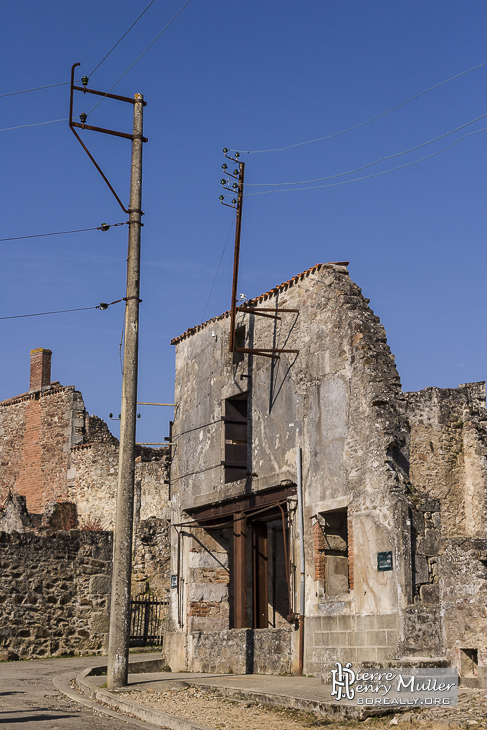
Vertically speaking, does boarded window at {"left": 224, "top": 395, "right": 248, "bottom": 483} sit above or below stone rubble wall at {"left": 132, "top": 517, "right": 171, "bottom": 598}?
above

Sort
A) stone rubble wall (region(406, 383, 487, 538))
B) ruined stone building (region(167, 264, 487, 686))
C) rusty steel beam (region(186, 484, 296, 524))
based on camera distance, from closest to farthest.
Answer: ruined stone building (region(167, 264, 487, 686)) < rusty steel beam (region(186, 484, 296, 524)) < stone rubble wall (region(406, 383, 487, 538))

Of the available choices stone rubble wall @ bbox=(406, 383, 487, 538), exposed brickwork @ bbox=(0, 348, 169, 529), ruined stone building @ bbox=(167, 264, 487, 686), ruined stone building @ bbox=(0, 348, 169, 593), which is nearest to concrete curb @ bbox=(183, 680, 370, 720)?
ruined stone building @ bbox=(167, 264, 487, 686)

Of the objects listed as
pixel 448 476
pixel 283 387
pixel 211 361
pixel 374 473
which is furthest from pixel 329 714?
pixel 448 476

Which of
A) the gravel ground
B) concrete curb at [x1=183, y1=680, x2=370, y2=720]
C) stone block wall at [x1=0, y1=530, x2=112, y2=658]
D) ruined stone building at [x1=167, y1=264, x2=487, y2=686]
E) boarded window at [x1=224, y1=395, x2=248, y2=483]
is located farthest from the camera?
stone block wall at [x1=0, y1=530, x2=112, y2=658]

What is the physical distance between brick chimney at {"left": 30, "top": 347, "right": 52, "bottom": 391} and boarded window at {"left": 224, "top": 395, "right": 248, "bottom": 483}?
17410 millimetres

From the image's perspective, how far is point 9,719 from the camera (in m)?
9.20

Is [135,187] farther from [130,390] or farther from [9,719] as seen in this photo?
[9,719]

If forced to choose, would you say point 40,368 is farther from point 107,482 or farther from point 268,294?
point 268,294

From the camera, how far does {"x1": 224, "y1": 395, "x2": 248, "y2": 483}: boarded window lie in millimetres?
16656

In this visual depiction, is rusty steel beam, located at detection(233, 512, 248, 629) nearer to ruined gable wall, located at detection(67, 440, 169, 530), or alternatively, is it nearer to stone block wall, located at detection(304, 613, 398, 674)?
stone block wall, located at detection(304, 613, 398, 674)

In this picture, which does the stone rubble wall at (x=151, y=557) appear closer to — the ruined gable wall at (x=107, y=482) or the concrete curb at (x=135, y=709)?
the ruined gable wall at (x=107, y=482)

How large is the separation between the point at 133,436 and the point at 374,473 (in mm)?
3489

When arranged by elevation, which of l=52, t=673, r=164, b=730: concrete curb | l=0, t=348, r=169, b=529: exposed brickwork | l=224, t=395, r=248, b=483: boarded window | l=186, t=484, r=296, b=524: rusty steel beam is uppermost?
l=0, t=348, r=169, b=529: exposed brickwork

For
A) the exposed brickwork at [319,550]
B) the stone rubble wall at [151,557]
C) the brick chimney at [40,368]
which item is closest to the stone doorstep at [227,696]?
the exposed brickwork at [319,550]
